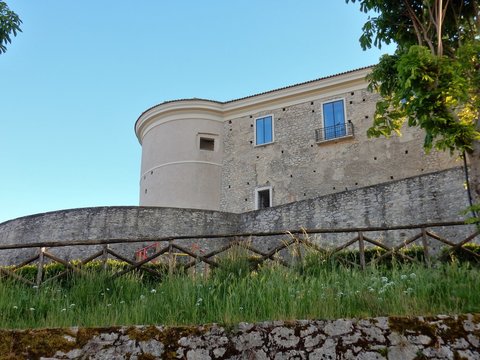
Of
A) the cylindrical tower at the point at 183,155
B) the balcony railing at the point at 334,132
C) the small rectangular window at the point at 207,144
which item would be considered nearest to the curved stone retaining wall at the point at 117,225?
the cylindrical tower at the point at 183,155

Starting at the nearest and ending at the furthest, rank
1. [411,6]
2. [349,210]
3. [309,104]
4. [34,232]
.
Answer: [411,6] < [349,210] < [34,232] < [309,104]

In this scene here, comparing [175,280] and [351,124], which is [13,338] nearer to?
[175,280]

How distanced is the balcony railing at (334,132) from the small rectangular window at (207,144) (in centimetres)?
551

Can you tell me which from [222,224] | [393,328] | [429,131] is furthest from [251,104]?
[393,328]

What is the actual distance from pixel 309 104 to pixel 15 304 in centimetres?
2015

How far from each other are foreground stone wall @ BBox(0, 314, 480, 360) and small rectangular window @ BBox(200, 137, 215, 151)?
2127 cm

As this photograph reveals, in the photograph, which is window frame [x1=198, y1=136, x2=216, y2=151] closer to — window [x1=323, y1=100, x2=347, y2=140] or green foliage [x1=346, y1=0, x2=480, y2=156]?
window [x1=323, y1=100, x2=347, y2=140]

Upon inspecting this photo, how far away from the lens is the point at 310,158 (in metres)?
23.0

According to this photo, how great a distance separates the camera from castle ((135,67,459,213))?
21.7m

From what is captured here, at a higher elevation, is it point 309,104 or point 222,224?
point 309,104

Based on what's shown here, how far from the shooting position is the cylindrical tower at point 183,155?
2389 centimetres

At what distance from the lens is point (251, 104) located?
25047 millimetres

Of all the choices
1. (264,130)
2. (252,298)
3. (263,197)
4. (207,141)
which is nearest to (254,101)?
(264,130)

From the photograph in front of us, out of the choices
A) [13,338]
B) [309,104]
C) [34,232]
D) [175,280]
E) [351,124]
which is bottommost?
[13,338]
